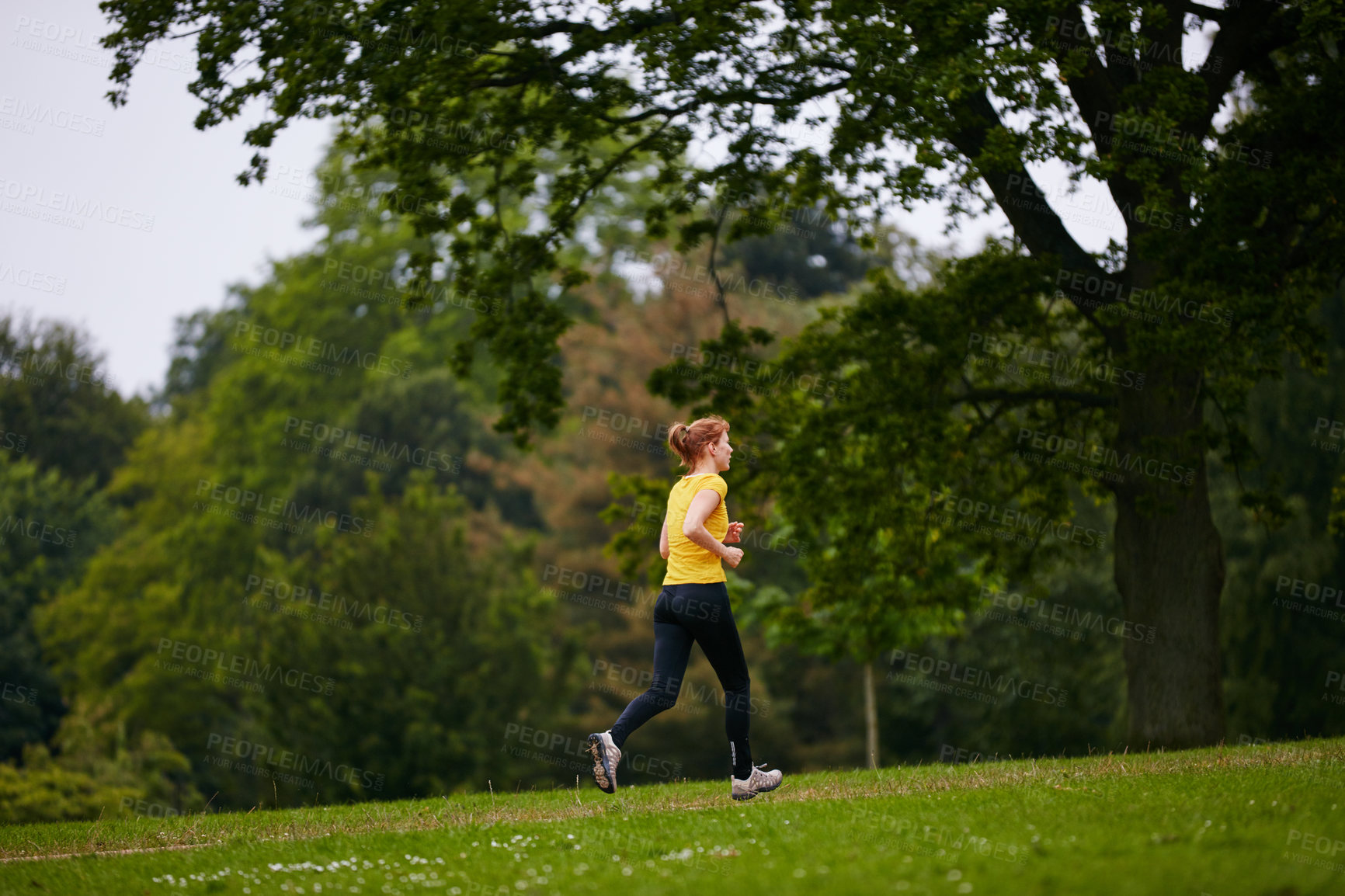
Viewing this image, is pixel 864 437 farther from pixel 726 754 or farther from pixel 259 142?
pixel 726 754

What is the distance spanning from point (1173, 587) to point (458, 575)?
2077cm

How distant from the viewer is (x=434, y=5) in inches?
513

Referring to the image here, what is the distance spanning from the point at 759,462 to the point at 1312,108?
7.09m

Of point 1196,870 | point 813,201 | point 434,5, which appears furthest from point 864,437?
point 1196,870
